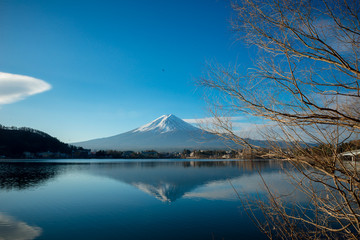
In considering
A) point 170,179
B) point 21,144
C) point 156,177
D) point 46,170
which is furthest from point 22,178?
point 21,144

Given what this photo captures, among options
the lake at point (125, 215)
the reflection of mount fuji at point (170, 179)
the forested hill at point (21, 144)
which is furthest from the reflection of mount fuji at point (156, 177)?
the forested hill at point (21, 144)

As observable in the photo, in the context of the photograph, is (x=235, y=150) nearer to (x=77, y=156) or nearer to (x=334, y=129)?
(x=334, y=129)

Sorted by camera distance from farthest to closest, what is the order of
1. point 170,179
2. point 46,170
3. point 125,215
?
point 46,170
point 170,179
point 125,215

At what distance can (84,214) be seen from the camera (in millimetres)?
8508

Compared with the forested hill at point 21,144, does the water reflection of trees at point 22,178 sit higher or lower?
lower

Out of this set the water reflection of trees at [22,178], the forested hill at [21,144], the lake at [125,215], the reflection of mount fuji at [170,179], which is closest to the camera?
the lake at [125,215]

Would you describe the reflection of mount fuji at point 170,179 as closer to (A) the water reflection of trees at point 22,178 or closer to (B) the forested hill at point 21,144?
(A) the water reflection of trees at point 22,178

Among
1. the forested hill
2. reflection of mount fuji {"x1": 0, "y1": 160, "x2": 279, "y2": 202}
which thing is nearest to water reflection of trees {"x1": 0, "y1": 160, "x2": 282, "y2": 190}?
reflection of mount fuji {"x1": 0, "y1": 160, "x2": 279, "y2": 202}

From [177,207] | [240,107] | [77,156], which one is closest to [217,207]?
[177,207]

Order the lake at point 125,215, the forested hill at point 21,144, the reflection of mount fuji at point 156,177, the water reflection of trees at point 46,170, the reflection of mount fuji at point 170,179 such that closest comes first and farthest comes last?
the lake at point 125,215 < the reflection of mount fuji at point 170,179 < the reflection of mount fuji at point 156,177 < the water reflection of trees at point 46,170 < the forested hill at point 21,144

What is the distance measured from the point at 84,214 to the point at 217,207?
5.04 m

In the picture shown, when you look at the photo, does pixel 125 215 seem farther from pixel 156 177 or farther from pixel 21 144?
pixel 21 144

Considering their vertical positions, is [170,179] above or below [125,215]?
below

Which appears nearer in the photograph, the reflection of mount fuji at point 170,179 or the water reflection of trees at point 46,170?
the reflection of mount fuji at point 170,179
